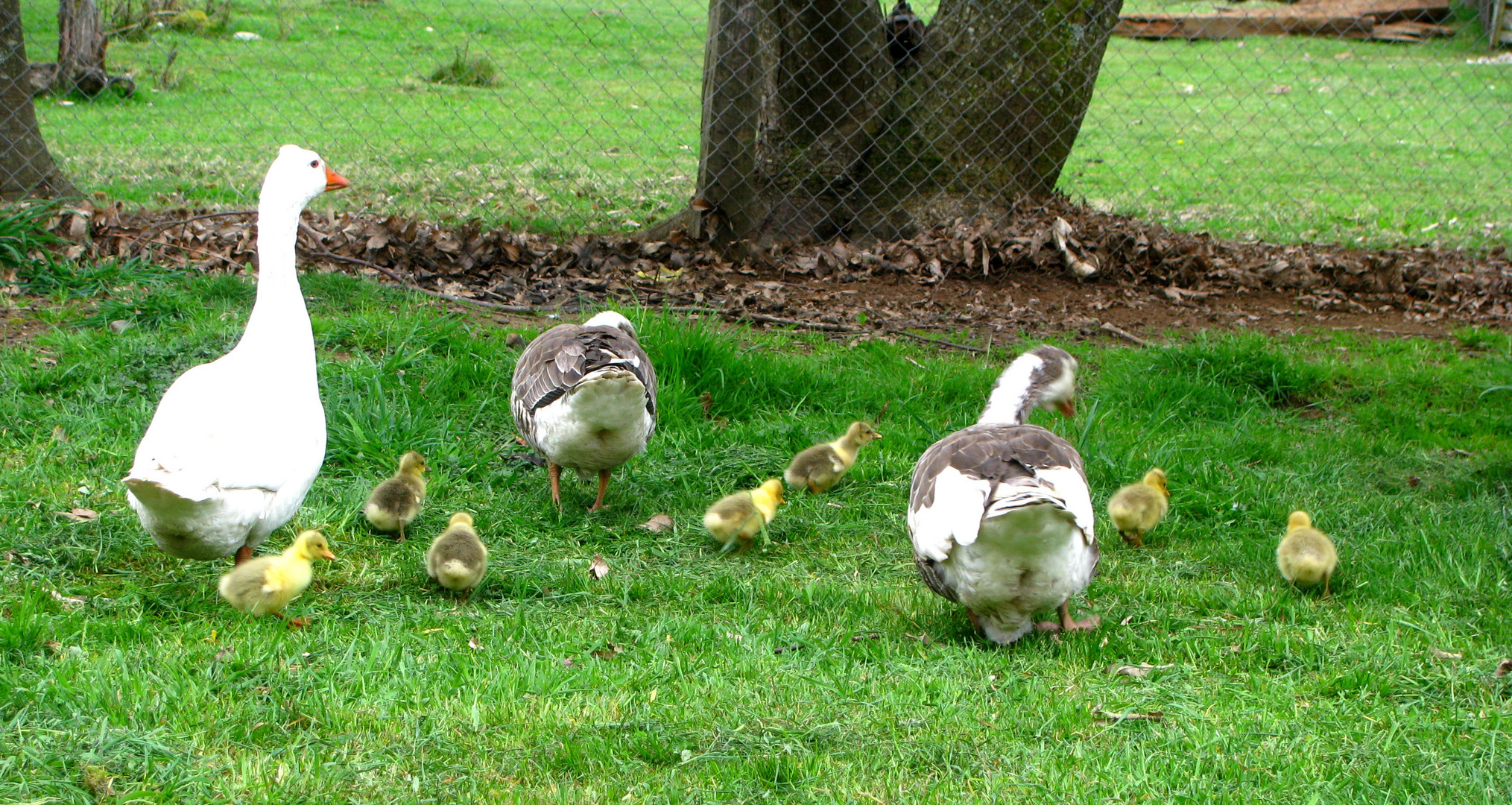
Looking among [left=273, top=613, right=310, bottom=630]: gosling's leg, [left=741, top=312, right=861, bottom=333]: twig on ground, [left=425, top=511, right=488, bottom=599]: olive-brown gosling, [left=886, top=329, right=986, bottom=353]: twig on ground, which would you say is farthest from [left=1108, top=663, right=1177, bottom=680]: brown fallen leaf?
[left=741, top=312, right=861, bottom=333]: twig on ground

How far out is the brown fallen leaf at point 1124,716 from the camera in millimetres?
3541

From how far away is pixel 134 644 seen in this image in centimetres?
379

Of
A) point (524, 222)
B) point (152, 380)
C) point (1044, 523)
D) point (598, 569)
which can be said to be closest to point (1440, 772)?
point (1044, 523)

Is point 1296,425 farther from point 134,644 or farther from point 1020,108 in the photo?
point 134,644

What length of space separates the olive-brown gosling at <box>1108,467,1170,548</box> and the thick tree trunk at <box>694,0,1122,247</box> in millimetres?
4682

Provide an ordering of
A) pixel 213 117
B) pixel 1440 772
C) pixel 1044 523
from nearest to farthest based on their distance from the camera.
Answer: pixel 1440 772 < pixel 1044 523 < pixel 213 117

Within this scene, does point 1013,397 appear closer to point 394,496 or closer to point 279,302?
point 394,496

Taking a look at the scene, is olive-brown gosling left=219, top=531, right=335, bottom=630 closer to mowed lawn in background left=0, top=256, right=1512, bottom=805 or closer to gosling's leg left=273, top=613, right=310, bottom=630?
gosling's leg left=273, top=613, right=310, bottom=630

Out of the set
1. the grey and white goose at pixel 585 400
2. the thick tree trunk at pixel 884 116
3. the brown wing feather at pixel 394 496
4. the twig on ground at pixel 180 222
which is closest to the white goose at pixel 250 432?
the brown wing feather at pixel 394 496

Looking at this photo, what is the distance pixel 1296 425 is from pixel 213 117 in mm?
12924

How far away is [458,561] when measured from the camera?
4387mm

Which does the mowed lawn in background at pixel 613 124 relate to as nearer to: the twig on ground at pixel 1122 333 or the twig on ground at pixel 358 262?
the twig on ground at pixel 358 262

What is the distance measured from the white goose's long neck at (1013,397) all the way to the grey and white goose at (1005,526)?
0.53 m

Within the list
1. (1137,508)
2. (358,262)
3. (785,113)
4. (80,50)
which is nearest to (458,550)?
(1137,508)
